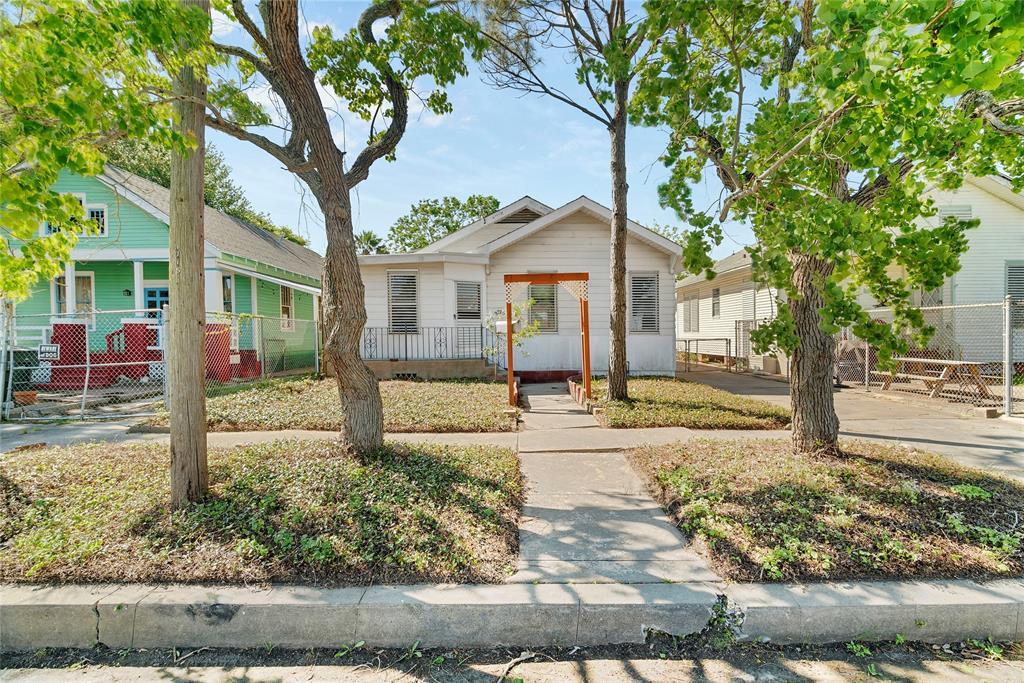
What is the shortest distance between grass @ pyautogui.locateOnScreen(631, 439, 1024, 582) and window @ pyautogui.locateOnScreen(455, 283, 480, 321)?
8.98 metres

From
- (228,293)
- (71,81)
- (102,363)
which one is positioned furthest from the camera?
(228,293)

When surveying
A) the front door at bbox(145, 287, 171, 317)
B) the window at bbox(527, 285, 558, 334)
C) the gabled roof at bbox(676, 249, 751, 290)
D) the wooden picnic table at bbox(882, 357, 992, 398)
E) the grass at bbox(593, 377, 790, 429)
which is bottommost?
the grass at bbox(593, 377, 790, 429)

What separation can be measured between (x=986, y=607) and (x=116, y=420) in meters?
10.5

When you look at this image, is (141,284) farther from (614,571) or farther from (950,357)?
(950,357)

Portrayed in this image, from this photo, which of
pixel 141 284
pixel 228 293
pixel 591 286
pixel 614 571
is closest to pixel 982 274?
pixel 591 286

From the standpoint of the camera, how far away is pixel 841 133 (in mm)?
2998

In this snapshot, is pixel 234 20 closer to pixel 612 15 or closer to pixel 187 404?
pixel 187 404

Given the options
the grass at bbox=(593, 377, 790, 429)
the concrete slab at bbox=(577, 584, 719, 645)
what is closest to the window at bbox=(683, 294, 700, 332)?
the grass at bbox=(593, 377, 790, 429)

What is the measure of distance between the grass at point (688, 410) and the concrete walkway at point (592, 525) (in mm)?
857

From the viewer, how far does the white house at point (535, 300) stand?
13023 mm

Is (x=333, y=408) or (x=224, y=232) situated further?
(x=224, y=232)

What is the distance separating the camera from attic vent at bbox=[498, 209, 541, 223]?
1741cm

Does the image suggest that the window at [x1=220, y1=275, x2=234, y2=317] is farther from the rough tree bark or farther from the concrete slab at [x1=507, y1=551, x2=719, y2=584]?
the concrete slab at [x1=507, y1=551, x2=719, y2=584]

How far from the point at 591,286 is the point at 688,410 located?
20.2 feet
